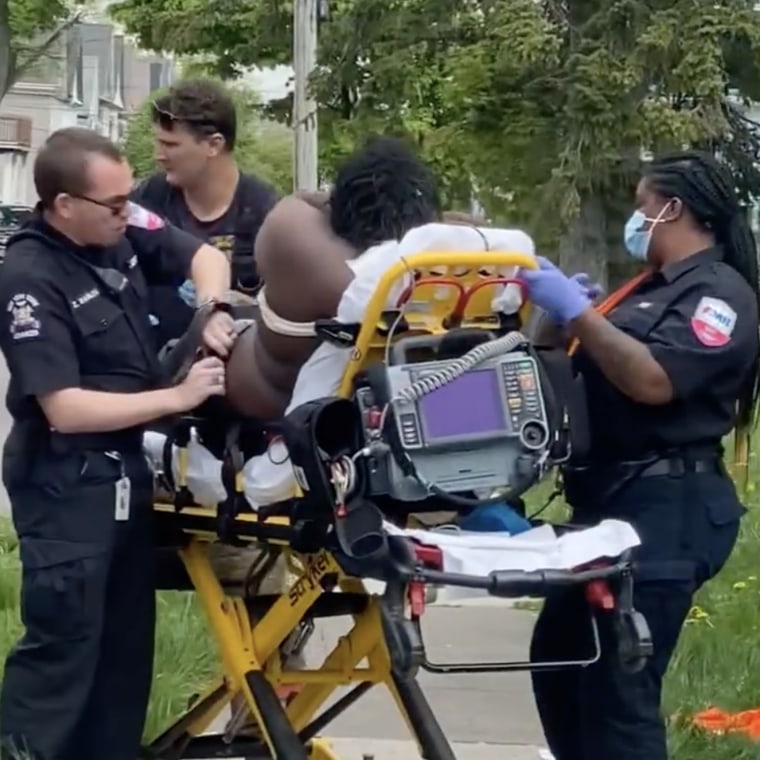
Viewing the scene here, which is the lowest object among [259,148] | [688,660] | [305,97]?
[259,148]

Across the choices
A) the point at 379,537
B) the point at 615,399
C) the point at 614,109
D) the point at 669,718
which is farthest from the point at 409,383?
Result: the point at 614,109

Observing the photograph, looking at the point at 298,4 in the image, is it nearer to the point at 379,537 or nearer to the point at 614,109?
the point at 614,109

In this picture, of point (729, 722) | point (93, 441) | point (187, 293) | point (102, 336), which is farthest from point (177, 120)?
point (729, 722)

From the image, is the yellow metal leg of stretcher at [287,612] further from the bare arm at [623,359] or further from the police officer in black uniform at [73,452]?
the bare arm at [623,359]

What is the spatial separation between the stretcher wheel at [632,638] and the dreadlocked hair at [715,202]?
90 cm

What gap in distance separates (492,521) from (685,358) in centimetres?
69

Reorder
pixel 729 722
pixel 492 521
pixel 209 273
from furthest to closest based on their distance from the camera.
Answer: pixel 729 722
pixel 209 273
pixel 492 521

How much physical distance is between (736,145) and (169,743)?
15.5 meters

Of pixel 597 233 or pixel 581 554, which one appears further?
pixel 597 233

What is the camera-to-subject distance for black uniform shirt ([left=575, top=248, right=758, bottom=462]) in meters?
4.15

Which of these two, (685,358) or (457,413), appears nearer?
(457,413)

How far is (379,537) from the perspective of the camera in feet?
11.6

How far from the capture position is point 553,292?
3.83 metres

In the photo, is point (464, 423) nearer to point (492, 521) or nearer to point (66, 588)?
point (492, 521)
